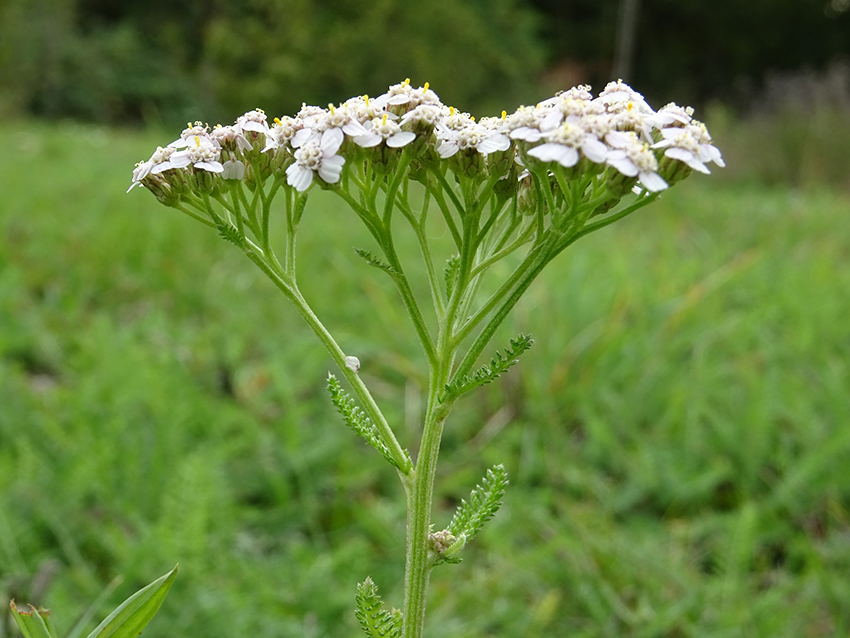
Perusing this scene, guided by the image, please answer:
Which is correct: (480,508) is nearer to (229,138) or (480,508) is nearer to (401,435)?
(229,138)

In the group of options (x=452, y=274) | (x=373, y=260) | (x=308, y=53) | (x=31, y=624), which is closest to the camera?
(x=31, y=624)

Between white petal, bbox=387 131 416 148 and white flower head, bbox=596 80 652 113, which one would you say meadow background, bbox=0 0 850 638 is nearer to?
white petal, bbox=387 131 416 148

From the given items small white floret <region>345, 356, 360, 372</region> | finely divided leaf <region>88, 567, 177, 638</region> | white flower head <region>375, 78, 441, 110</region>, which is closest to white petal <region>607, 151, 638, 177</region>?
white flower head <region>375, 78, 441, 110</region>

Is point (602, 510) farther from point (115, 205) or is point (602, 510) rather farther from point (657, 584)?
point (115, 205)

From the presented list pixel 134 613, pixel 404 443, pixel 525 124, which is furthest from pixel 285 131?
pixel 404 443

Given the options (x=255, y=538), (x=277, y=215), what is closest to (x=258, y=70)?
(x=277, y=215)

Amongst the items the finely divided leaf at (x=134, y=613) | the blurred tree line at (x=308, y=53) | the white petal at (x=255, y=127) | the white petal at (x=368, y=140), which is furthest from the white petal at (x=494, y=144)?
the blurred tree line at (x=308, y=53)

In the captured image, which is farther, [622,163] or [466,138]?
[466,138]
